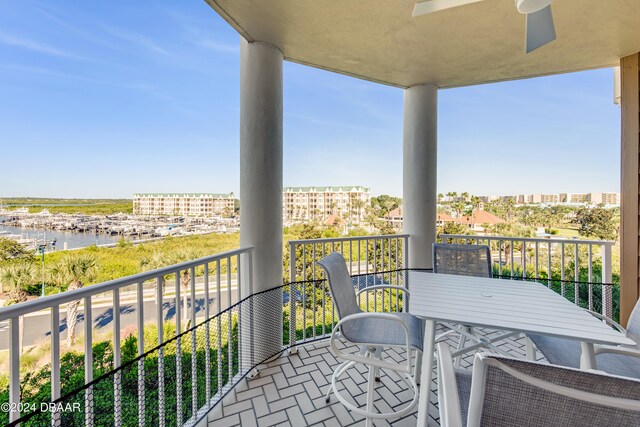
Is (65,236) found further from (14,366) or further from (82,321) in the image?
(14,366)

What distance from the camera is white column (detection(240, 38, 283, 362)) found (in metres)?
2.43

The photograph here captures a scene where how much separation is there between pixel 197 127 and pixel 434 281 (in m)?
12.4

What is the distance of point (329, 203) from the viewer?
7.92m

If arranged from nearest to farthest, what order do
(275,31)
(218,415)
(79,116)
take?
(218,415) → (275,31) → (79,116)

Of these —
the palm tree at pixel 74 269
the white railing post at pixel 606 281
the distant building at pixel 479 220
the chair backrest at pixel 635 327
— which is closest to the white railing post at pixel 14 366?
the chair backrest at pixel 635 327

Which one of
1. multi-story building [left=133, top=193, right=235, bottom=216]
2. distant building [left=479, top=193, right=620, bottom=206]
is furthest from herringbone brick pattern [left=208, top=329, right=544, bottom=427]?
multi-story building [left=133, top=193, right=235, bottom=216]

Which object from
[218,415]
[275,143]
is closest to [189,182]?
[275,143]

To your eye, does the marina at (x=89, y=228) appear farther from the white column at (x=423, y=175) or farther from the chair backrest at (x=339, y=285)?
the white column at (x=423, y=175)

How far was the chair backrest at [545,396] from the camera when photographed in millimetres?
550

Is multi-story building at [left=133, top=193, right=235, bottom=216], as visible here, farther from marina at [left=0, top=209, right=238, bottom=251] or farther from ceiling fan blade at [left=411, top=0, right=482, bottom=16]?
ceiling fan blade at [left=411, top=0, right=482, bottom=16]

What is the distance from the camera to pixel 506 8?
2082mm

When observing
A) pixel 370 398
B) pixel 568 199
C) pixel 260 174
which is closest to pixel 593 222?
pixel 568 199

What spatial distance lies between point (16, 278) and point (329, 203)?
693 cm

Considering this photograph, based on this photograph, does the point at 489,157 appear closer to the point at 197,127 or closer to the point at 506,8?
the point at 506,8
